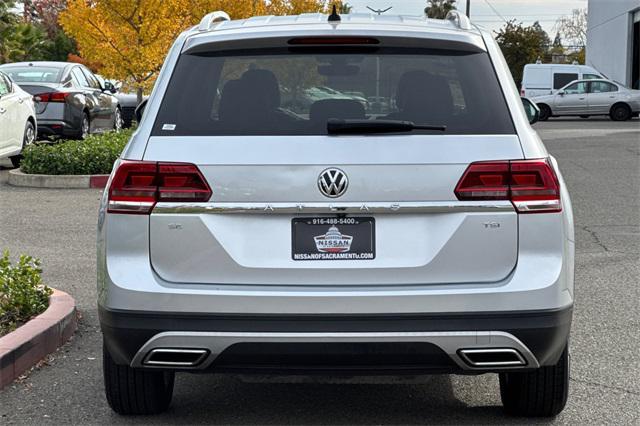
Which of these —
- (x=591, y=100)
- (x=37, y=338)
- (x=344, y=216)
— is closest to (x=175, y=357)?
(x=344, y=216)

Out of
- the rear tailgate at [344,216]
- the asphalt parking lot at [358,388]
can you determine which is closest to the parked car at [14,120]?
the asphalt parking lot at [358,388]

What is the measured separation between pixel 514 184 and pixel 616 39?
4809 centimetres

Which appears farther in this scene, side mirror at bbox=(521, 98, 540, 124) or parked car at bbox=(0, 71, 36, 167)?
parked car at bbox=(0, 71, 36, 167)

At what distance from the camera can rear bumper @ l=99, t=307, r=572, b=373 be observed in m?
4.54

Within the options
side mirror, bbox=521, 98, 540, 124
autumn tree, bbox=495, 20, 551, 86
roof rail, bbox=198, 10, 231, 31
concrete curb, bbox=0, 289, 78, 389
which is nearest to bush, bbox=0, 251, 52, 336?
concrete curb, bbox=0, 289, 78, 389

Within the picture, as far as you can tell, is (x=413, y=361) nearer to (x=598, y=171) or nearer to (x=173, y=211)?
(x=173, y=211)

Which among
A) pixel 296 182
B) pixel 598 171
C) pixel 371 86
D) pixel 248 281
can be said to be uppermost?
pixel 371 86

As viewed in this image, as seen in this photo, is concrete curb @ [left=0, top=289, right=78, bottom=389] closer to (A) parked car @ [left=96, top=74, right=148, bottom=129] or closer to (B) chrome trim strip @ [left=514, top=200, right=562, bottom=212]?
(B) chrome trim strip @ [left=514, top=200, right=562, bottom=212]

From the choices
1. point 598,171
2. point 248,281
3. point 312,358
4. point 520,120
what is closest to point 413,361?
point 312,358

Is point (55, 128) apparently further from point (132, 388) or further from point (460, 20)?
point (460, 20)

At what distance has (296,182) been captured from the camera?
457 cm

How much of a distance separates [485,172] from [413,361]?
796mm

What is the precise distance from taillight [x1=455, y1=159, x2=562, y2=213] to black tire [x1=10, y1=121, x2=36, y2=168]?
1420 cm

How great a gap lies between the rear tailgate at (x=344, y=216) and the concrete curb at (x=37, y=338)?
1.80m
